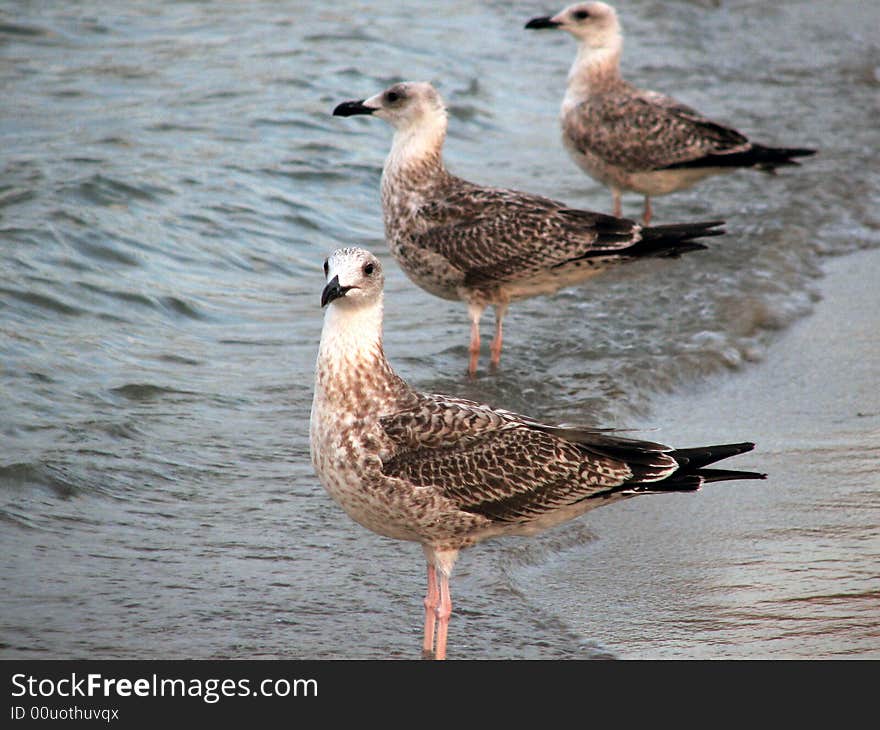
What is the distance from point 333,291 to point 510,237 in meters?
3.19

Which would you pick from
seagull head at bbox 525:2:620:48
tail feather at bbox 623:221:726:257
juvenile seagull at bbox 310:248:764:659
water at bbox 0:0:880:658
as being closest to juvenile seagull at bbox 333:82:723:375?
tail feather at bbox 623:221:726:257

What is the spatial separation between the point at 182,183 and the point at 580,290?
11.8 feet

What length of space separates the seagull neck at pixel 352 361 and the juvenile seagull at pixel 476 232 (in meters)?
2.86

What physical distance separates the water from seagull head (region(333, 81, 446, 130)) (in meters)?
1.36

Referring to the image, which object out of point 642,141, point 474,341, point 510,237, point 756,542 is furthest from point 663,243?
point 642,141

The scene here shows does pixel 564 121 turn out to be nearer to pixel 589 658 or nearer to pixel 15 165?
pixel 15 165

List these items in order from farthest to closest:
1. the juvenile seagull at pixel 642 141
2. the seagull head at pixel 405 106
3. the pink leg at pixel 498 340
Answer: the juvenile seagull at pixel 642 141
the seagull head at pixel 405 106
the pink leg at pixel 498 340

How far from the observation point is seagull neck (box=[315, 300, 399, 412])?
536 centimetres

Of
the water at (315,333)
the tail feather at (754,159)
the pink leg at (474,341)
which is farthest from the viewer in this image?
the tail feather at (754,159)

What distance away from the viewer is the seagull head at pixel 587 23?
1163cm

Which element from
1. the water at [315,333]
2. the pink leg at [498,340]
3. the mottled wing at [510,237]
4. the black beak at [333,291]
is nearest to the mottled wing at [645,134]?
the water at [315,333]

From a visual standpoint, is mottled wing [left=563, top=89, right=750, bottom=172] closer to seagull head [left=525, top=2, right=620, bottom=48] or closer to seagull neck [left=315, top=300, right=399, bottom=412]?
seagull head [left=525, top=2, right=620, bottom=48]

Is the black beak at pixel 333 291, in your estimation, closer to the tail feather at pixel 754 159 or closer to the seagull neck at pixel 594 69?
the tail feather at pixel 754 159
